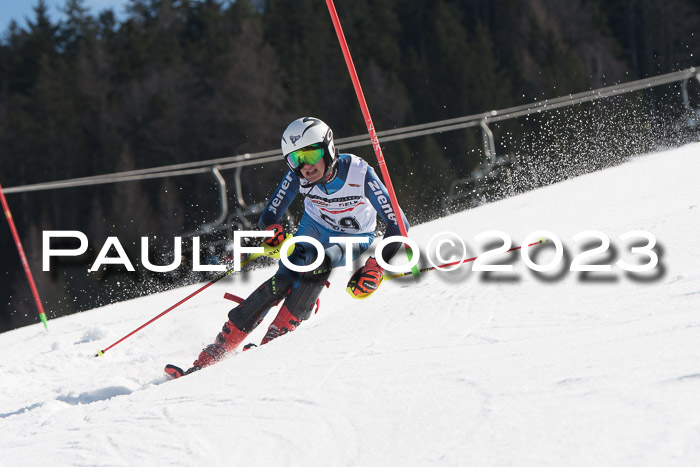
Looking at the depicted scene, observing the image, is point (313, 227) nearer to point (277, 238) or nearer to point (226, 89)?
point (277, 238)

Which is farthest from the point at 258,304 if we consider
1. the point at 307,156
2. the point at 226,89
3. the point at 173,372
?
the point at 226,89

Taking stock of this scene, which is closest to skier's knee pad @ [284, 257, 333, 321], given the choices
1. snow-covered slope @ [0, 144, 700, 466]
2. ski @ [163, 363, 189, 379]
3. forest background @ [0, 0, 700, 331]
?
snow-covered slope @ [0, 144, 700, 466]

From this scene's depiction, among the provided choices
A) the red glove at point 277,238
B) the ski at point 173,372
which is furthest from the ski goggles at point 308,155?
the ski at point 173,372

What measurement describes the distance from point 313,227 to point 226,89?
3607 centimetres

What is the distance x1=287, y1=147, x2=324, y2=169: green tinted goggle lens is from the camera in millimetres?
4367

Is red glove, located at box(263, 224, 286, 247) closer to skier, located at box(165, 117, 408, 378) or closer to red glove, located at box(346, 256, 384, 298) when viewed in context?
skier, located at box(165, 117, 408, 378)

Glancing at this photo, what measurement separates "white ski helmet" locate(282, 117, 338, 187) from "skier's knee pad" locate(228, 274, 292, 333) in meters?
0.66

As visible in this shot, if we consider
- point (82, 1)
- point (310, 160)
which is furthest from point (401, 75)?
point (310, 160)

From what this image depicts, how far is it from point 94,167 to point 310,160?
37.9 meters

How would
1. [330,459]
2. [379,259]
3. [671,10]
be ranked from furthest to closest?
[671,10]
[379,259]
[330,459]

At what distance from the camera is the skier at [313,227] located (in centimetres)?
427

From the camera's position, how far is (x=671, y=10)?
43.5 meters

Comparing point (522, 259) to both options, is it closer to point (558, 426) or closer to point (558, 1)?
point (558, 426)

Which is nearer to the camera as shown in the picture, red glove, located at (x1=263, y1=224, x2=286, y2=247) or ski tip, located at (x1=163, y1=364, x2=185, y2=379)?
ski tip, located at (x1=163, y1=364, x2=185, y2=379)
